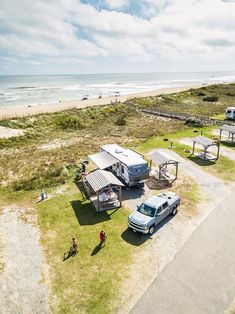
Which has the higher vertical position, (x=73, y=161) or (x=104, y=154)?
(x=104, y=154)

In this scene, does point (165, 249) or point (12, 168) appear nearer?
point (165, 249)

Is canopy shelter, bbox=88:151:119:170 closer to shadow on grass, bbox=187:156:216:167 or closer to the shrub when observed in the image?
the shrub

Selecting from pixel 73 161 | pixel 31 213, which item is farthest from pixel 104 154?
pixel 31 213

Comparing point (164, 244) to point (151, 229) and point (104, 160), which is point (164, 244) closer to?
point (151, 229)

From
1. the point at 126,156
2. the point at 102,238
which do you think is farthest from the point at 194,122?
the point at 102,238

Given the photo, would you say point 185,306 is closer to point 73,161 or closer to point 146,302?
point 146,302

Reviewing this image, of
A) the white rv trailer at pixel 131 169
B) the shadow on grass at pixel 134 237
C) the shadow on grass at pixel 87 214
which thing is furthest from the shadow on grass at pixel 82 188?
the shadow on grass at pixel 134 237
